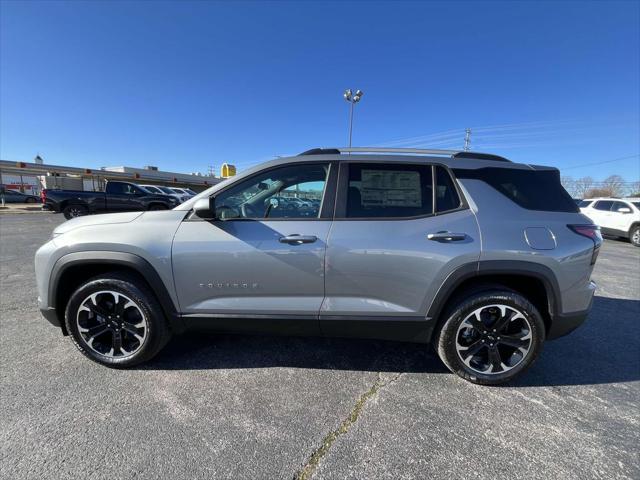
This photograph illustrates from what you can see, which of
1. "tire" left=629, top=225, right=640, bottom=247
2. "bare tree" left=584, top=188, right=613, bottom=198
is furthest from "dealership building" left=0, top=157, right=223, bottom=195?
"bare tree" left=584, top=188, right=613, bottom=198

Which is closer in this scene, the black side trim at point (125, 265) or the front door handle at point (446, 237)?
the front door handle at point (446, 237)

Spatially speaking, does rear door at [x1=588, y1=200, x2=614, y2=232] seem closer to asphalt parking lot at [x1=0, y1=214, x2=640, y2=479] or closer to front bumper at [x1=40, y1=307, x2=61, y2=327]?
asphalt parking lot at [x1=0, y1=214, x2=640, y2=479]

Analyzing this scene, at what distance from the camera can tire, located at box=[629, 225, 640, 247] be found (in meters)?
11.1

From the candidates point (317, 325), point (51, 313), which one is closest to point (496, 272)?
point (317, 325)

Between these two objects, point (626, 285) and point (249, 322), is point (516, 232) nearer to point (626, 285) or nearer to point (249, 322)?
point (249, 322)

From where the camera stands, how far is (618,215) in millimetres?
11805

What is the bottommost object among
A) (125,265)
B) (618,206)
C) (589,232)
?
(125,265)

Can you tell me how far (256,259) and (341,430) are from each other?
1.31 meters

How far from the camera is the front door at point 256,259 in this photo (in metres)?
2.30

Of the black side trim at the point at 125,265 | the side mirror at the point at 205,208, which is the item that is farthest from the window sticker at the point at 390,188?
the black side trim at the point at 125,265

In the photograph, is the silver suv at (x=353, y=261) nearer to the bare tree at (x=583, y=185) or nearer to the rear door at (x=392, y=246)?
the rear door at (x=392, y=246)

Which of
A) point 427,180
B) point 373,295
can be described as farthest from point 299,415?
point 427,180

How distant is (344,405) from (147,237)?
1993mm

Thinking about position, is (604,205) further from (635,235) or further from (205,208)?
(205,208)
